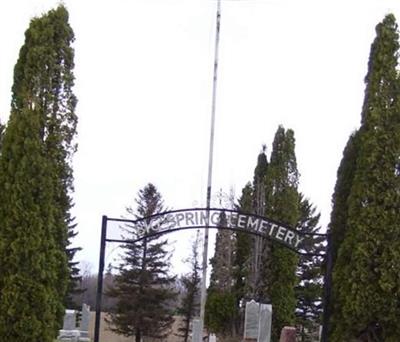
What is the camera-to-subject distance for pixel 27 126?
36.0 feet

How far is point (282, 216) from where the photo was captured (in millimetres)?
20828

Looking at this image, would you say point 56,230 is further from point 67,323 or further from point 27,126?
point 67,323

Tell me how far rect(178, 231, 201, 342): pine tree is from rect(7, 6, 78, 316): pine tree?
919 inches

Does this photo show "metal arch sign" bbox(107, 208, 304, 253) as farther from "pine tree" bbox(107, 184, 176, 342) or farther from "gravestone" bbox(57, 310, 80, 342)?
"pine tree" bbox(107, 184, 176, 342)

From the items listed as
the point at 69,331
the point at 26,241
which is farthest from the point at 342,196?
the point at 69,331

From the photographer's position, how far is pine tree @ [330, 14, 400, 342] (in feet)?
35.3

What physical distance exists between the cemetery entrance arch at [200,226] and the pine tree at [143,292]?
70.1 feet

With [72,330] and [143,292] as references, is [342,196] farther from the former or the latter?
[143,292]

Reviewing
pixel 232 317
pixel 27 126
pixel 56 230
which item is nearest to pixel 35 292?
pixel 56 230

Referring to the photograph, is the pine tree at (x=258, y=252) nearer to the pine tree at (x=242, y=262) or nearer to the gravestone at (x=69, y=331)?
the pine tree at (x=242, y=262)

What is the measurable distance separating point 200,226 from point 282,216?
10332 mm

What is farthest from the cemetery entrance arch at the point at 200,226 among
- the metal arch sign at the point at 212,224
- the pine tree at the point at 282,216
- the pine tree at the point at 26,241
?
the pine tree at the point at 282,216

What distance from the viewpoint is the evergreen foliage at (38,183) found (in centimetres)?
1048

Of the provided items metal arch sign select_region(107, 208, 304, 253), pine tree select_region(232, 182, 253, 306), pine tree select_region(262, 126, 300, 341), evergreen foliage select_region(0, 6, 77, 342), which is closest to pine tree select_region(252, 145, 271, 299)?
pine tree select_region(262, 126, 300, 341)
